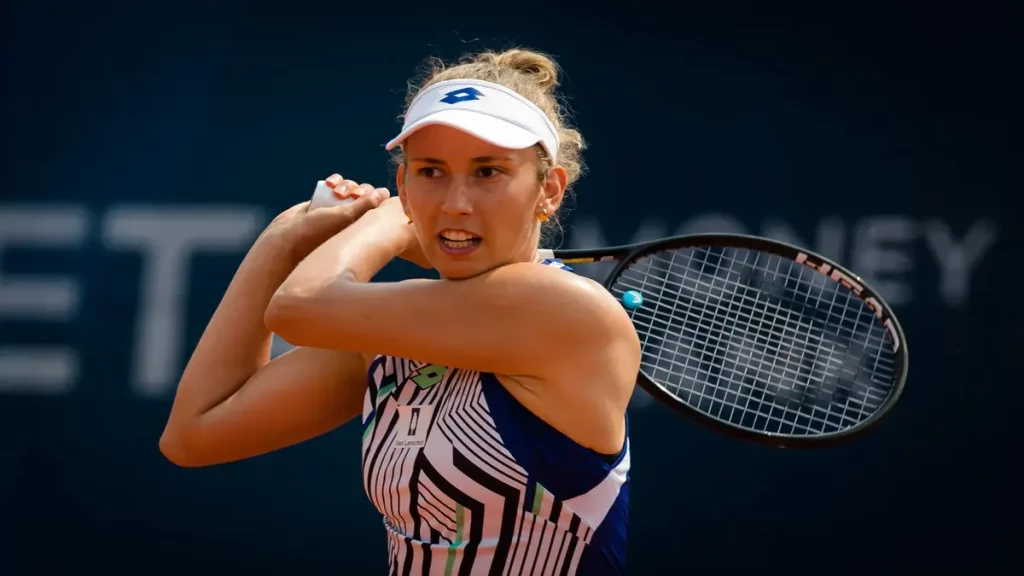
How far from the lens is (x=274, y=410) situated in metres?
1.83

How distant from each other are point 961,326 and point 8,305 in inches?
133

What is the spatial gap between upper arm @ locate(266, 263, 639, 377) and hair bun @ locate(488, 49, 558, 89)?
322mm

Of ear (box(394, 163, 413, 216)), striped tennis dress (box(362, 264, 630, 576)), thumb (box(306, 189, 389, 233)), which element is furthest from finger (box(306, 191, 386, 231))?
striped tennis dress (box(362, 264, 630, 576))

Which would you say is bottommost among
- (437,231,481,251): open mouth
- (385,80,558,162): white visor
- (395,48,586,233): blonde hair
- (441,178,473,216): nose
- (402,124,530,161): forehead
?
(437,231,481,251): open mouth

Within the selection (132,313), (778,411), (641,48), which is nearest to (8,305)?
(132,313)

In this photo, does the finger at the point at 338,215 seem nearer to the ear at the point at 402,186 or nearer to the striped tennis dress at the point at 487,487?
the ear at the point at 402,186

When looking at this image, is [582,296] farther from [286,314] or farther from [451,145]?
[286,314]

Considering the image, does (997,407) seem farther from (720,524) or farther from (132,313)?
(132,313)

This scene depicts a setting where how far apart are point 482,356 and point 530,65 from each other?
0.49 m

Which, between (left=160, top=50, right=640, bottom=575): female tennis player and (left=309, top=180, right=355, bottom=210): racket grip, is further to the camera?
(left=309, top=180, right=355, bottom=210): racket grip

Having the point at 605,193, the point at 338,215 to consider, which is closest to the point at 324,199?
the point at 338,215

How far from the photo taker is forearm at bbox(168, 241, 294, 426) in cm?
184

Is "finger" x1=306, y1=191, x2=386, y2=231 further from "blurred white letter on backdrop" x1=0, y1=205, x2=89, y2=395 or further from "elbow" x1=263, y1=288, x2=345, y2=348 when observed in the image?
"blurred white letter on backdrop" x1=0, y1=205, x2=89, y2=395

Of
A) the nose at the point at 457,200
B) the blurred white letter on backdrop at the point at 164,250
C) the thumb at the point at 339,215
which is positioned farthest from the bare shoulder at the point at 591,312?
the blurred white letter on backdrop at the point at 164,250
